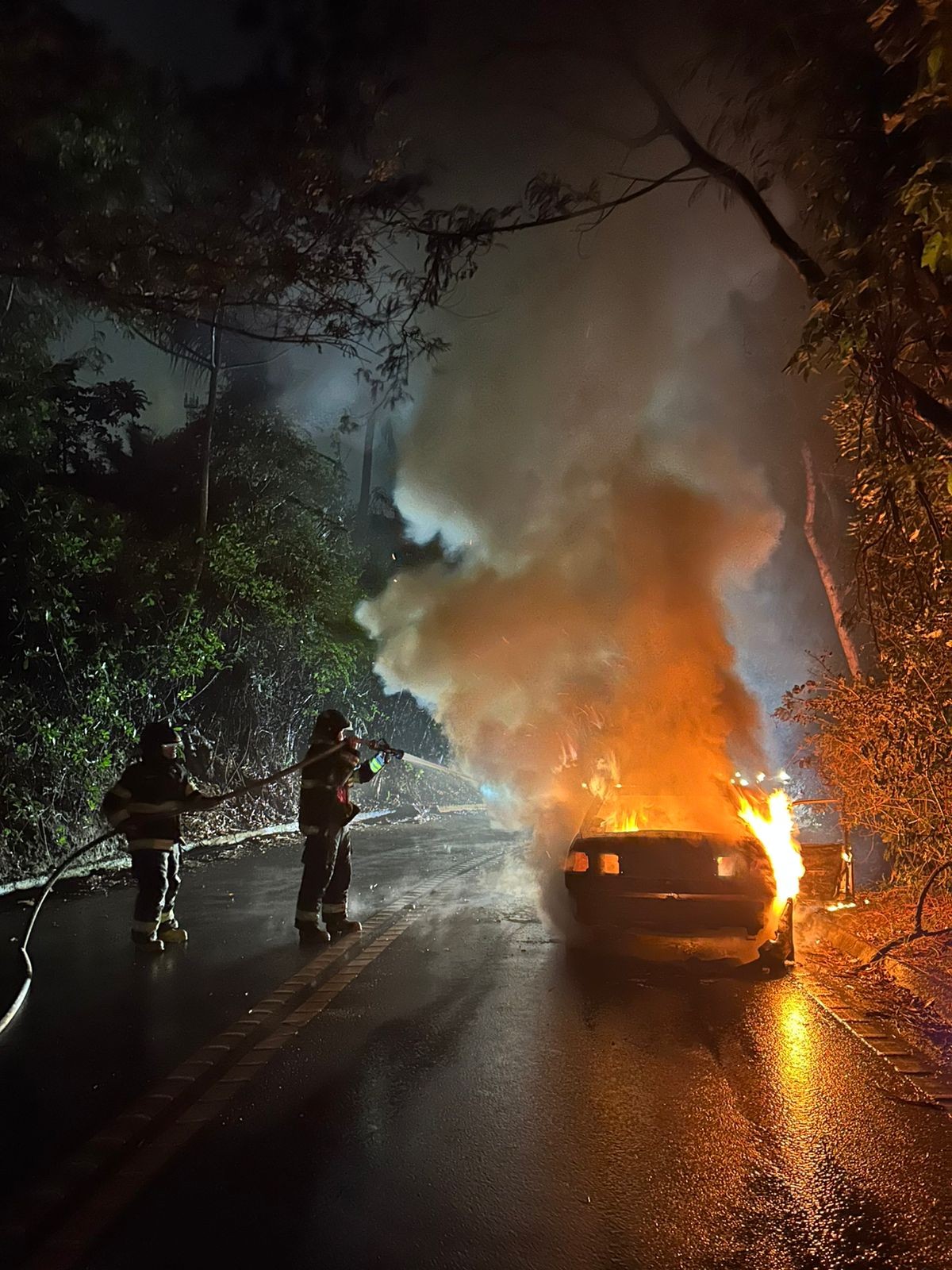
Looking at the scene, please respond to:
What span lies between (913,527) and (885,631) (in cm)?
220

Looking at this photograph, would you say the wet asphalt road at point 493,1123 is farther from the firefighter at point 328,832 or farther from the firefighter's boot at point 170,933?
the firefighter at point 328,832

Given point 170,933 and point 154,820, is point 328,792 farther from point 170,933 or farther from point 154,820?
point 170,933

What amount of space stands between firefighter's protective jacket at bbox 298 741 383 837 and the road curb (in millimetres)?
4327

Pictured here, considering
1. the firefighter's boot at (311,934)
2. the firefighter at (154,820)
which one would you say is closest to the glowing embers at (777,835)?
the firefighter's boot at (311,934)

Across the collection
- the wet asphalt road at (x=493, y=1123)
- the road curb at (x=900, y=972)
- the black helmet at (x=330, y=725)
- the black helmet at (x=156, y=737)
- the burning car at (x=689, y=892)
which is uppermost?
the black helmet at (x=330, y=725)

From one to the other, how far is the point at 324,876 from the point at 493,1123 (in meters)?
4.64

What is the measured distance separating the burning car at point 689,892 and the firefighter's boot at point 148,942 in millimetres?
3411

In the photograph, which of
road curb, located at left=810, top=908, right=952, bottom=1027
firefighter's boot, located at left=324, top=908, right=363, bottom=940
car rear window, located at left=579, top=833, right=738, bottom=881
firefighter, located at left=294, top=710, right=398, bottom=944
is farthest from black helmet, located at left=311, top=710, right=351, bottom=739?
road curb, located at left=810, top=908, right=952, bottom=1027

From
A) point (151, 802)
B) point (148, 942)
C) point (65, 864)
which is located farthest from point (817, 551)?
point (65, 864)


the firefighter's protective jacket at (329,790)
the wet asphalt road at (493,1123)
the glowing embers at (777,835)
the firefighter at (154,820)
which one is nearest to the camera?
the wet asphalt road at (493,1123)

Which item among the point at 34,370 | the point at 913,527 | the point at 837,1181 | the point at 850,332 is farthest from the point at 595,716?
the point at 837,1181

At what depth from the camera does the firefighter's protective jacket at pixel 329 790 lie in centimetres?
877

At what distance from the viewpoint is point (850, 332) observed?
5.77 m

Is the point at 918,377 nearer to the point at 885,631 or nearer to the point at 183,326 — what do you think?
the point at 885,631
